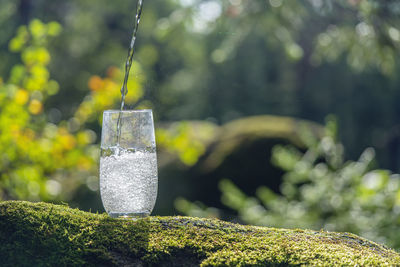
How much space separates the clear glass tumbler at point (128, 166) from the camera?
105 inches

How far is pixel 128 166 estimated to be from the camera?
8.77 feet

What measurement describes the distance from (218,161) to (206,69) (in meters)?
18.4

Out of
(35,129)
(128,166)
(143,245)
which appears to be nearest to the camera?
(143,245)

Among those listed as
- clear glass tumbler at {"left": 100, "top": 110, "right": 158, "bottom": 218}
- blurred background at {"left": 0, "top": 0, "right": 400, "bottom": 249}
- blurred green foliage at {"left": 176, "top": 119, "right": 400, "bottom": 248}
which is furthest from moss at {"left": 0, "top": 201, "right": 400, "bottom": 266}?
blurred background at {"left": 0, "top": 0, "right": 400, "bottom": 249}

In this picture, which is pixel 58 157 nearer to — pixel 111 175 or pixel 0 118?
pixel 0 118

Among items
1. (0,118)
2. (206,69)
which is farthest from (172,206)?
(206,69)

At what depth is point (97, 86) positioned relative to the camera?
19.4 feet

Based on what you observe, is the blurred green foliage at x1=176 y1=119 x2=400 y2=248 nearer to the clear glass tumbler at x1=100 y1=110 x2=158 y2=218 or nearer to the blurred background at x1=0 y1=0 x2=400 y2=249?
the blurred background at x1=0 y1=0 x2=400 y2=249

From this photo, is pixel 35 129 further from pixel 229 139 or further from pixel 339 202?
pixel 229 139

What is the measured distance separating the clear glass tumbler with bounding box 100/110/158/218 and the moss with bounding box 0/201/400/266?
0.30m

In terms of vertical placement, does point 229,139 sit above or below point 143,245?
above

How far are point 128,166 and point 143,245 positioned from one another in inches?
23.7

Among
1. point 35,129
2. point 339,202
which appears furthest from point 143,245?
point 35,129

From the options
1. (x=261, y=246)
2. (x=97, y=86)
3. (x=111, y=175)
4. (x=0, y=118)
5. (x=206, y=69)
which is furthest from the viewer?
(x=206, y=69)
